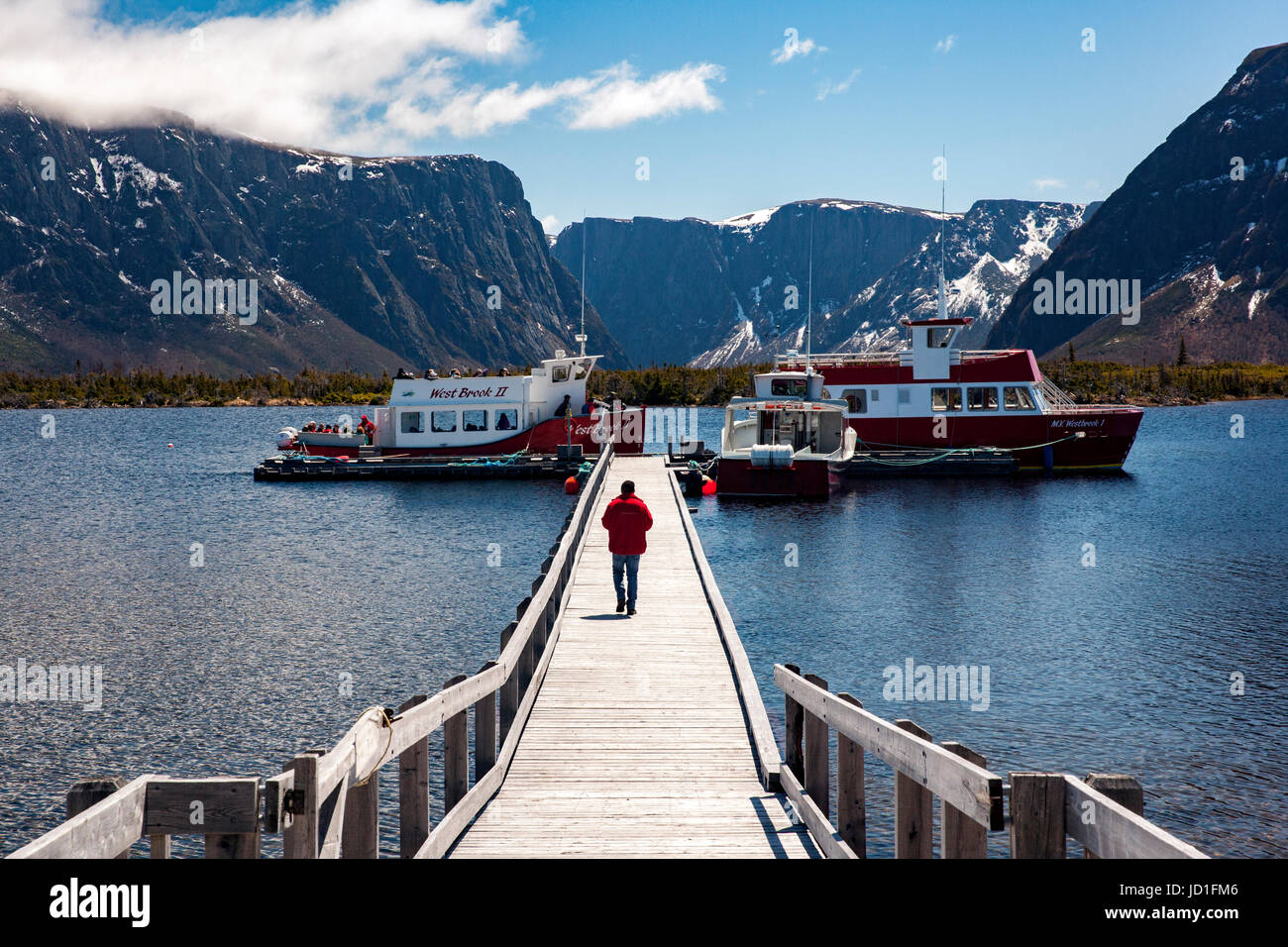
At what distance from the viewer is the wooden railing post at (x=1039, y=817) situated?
498 cm

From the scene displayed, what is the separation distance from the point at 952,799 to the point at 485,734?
17.4ft

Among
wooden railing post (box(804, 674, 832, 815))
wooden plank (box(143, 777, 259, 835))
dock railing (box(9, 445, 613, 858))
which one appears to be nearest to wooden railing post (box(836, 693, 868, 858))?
wooden railing post (box(804, 674, 832, 815))

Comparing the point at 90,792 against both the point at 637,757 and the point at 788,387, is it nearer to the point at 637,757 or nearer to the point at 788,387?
the point at 637,757

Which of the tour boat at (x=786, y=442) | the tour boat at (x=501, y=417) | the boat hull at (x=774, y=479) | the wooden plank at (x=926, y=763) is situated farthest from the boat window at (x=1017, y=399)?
the wooden plank at (x=926, y=763)

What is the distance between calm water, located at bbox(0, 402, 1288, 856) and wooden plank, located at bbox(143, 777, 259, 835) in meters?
7.68

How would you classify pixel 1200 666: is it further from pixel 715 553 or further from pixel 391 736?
pixel 391 736

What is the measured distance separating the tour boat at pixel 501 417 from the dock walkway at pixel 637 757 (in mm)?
37383

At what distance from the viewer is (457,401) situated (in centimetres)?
5678

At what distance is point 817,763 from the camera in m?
9.12

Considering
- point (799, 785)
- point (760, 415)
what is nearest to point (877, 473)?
point (760, 415)

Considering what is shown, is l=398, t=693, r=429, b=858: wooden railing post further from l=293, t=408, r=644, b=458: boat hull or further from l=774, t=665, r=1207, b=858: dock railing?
l=293, t=408, r=644, b=458: boat hull

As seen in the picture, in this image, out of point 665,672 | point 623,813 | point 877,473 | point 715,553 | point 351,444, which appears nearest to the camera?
point 623,813
